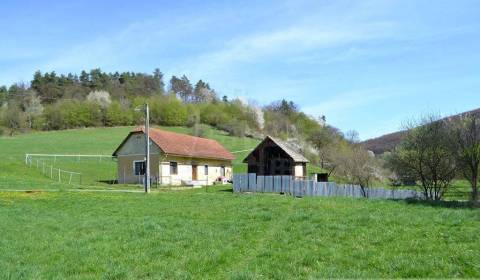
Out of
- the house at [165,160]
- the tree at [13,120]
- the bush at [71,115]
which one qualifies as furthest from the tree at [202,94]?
the house at [165,160]

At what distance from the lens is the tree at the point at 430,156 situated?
2877 centimetres

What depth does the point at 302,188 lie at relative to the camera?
34.6m

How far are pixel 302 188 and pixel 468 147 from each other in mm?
11695

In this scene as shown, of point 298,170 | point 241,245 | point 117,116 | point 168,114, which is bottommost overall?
point 241,245

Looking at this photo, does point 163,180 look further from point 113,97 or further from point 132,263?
point 113,97

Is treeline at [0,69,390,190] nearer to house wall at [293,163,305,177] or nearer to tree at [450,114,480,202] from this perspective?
house wall at [293,163,305,177]

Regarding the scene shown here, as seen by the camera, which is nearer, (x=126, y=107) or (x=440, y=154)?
(x=440, y=154)

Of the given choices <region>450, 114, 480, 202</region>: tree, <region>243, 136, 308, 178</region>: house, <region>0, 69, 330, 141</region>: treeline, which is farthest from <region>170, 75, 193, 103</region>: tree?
<region>450, 114, 480, 202</region>: tree

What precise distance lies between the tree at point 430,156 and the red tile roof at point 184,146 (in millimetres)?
24344

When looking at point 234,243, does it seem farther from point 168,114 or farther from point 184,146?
point 168,114

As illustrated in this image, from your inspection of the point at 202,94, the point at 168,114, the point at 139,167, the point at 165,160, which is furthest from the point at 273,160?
the point at 202,94

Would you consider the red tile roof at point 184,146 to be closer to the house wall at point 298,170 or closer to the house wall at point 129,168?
the house wall at point 129,168

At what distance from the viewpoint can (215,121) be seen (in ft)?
381

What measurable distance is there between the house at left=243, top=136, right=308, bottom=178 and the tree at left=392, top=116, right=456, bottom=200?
1859 cm
